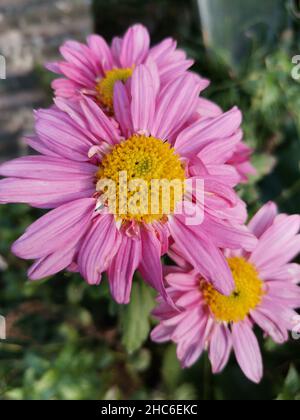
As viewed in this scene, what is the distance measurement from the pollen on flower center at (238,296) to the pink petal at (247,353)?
0.09ft

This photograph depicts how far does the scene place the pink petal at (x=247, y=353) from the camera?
85cm

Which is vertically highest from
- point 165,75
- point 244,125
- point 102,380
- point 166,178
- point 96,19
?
point 96,19

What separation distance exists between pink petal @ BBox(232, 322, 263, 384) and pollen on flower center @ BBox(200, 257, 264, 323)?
0.03m

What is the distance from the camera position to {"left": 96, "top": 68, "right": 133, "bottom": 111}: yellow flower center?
0.77 metres

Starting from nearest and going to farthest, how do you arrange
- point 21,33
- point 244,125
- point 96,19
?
point 244,125 → point 21,33 → point 96,19

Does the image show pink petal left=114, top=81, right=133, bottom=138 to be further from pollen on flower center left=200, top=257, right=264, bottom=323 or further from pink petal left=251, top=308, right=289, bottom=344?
pink petal left=251, top=308, right=289, bottom=344

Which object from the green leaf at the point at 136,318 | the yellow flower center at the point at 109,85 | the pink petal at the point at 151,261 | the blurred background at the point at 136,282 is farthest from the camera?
the blurred background at the point at 136,282

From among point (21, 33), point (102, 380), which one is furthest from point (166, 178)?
point (21, 33)

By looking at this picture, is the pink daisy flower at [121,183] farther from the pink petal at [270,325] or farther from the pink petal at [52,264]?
the pink petal at [270,325]

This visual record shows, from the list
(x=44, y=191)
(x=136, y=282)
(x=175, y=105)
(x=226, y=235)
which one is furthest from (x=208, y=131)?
(x=136, y=282)

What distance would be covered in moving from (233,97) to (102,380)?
918 mm

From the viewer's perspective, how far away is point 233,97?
126 centimetres

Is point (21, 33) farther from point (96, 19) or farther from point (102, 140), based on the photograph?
point (102, 140)

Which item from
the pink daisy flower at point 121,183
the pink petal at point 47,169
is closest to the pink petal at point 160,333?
the pink daisy flower at point 121,183
